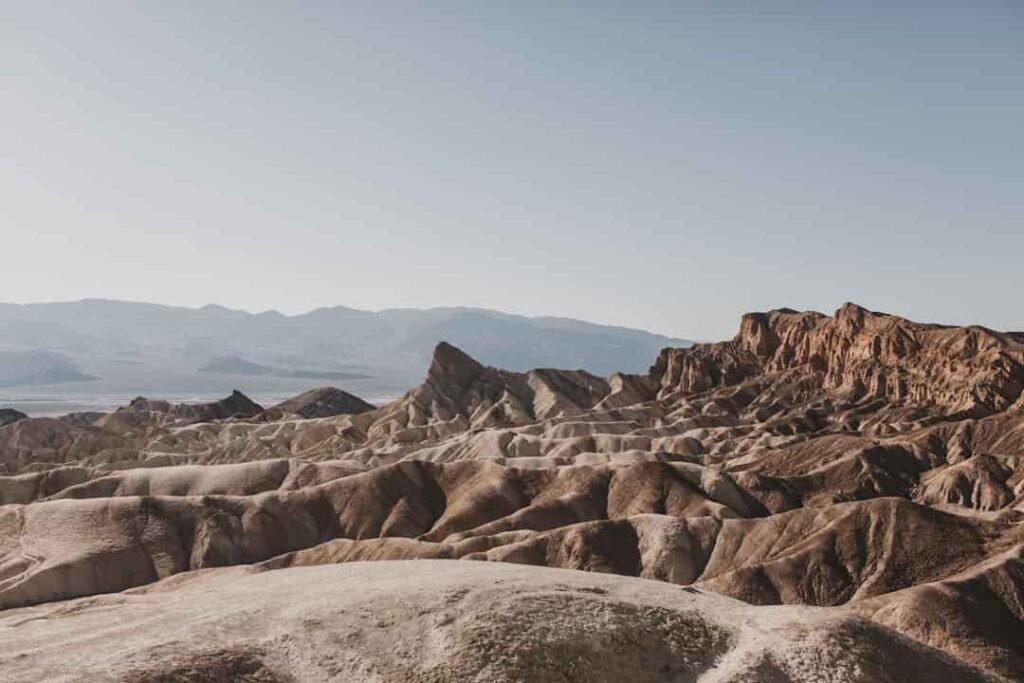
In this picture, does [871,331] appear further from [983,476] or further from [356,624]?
[356,624]

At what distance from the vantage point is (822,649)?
41.3 meters

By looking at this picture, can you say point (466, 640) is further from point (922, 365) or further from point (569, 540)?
point (922, 365)

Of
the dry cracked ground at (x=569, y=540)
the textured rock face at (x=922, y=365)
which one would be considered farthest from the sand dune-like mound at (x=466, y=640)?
the textured rock face at (x=922, y=365)

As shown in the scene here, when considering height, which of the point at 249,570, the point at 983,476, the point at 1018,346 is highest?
the point at 1018,346

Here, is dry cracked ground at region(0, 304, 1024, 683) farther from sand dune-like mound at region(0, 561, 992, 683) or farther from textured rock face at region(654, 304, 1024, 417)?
textured rock face at region(654, 304, 1024, 417)

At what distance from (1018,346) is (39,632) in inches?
6639

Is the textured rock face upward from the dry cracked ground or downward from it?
upward

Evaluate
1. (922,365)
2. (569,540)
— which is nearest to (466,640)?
(569,540)

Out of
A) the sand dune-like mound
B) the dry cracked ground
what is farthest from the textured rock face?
the sand dune-like mound

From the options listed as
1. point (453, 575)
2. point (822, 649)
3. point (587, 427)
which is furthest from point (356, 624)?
point (587, 427)

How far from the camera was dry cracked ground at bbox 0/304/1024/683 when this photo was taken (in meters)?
40.2

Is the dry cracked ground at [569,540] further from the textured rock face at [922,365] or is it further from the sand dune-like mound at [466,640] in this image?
the textured rock face at [922,365]

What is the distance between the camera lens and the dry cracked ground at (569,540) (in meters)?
40.2

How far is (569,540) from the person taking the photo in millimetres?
85250
